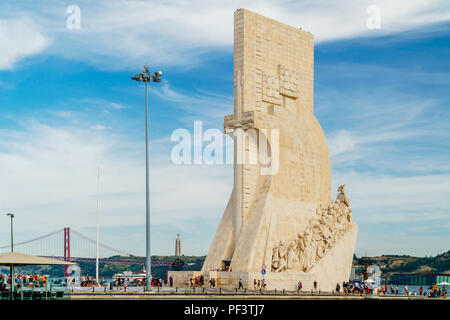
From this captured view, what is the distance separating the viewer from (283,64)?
3847cm

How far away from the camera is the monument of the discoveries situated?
3447 centimetres

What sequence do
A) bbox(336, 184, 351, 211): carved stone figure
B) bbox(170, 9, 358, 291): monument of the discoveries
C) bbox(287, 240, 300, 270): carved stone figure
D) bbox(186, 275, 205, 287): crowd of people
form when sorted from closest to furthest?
bbox(186, 275, 205, 287): crowd of people → bbox(170, 9, 358, 291): monument of the discoveries → bbox(287, 240, 300, 270): carved stone figure → bbox(336, 184, 351, 211): carved stone figure

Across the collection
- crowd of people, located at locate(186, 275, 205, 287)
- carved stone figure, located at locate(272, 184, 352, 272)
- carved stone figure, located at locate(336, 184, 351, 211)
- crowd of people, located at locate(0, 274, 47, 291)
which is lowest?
crowd of people, located at locate(186, 275, 205, 287)

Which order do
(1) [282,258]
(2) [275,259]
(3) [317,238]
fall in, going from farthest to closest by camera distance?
1. (3) [317,238]
2. (1) [282,258]
3. (2) [275,259]

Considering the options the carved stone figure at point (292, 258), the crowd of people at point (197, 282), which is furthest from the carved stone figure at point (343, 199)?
the crowd of people at point (197, 282)

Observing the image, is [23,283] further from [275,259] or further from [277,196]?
[277,196]

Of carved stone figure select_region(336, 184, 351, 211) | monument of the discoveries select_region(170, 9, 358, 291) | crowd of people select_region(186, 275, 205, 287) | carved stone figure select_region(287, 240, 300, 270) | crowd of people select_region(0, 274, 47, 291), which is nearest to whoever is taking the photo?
crowd of people select_region(0, 274, 47, 291)

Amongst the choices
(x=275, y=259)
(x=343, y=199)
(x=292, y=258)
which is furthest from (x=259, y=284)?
(x=343, y=199)

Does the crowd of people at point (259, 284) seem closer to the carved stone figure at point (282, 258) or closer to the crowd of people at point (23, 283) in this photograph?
the carved stone figure at point (282, 258)

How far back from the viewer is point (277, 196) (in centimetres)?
3591

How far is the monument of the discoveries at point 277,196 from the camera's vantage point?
113 ft

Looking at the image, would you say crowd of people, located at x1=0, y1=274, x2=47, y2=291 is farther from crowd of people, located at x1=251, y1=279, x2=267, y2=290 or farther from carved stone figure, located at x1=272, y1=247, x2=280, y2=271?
carved stone figure, located at x1=272, y1=247, x2=280, y2=271

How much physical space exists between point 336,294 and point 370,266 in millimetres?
7532

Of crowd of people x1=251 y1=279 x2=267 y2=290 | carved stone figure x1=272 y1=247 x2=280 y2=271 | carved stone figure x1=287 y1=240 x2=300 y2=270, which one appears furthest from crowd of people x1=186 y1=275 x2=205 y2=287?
carved stone figure x1=287 y1=240 x2=300 y2=270
